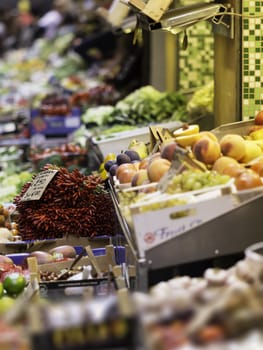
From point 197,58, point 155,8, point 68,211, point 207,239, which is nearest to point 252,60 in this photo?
point 155,8

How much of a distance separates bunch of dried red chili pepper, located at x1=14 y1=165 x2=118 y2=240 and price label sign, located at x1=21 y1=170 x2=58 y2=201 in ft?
0.12

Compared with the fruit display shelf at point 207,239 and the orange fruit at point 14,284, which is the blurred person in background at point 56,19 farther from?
the fruit display shelf at point 207,239

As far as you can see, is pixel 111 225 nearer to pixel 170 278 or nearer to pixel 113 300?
pixel 170 278

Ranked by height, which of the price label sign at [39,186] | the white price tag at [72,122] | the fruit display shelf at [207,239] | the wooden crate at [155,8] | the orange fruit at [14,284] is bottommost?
the white price tag at [72,122]

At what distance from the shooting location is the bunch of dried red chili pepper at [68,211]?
19.8ft

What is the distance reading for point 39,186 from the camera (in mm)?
6133

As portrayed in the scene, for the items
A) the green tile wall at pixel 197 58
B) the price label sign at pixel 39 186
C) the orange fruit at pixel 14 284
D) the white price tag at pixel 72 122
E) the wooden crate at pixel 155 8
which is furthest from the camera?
the white price tag at pixel 72 122

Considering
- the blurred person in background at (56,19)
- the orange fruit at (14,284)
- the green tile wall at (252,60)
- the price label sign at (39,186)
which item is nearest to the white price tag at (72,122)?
the price label sign at (39,186)

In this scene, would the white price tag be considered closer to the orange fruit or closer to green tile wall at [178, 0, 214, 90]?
green tile wall at [178, 0, 214, 90]

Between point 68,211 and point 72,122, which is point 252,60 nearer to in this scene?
point 68,211

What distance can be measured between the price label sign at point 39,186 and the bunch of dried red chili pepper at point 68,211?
4 cm

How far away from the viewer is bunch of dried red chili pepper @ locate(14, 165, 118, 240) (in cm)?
604

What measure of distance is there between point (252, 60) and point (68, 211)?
1.53 metres

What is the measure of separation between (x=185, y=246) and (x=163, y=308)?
1294 millimetres
